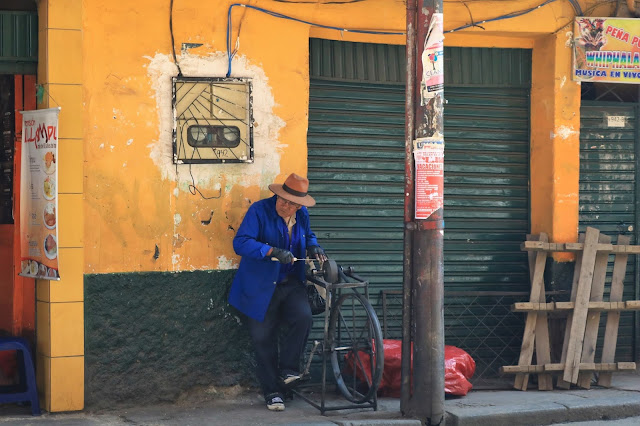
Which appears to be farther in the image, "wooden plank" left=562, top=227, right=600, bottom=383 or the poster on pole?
"wooden plank" left=562, top=227, right=600, bottom=383

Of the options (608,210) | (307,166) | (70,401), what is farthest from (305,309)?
(608,210)

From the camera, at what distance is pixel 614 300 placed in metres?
8.45

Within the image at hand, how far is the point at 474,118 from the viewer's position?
8.72 metres

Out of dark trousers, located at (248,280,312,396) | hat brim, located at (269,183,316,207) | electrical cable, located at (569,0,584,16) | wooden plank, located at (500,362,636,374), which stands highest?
electrical cable, located at (569,0,584,16)

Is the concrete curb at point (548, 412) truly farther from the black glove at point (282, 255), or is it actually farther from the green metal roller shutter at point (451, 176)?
the black glove at point (282, 255)

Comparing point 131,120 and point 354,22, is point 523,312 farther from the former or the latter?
point 131,120

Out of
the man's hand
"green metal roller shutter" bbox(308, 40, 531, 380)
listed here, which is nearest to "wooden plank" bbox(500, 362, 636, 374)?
"green metal roller shutter" bbox(308, 40, 531, 380)

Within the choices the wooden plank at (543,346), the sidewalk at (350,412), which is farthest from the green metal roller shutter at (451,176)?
the sidewalk at (350,412)

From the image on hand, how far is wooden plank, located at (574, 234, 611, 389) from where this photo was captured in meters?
8.31

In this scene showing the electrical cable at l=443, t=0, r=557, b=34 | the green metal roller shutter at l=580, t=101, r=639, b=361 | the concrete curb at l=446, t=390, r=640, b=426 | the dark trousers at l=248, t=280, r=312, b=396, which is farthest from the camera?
the green metal roller shutter at l=580, t=101, r=639, b=361

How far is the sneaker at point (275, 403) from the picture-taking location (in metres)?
7.21

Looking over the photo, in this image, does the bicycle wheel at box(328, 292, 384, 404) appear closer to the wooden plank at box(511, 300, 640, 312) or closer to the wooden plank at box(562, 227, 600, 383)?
A: the wooden plank at box(511, 300, 640, 312)

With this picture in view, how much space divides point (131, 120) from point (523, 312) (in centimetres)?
394

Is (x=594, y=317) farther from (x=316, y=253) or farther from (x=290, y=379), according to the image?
(x=290, y=379)
